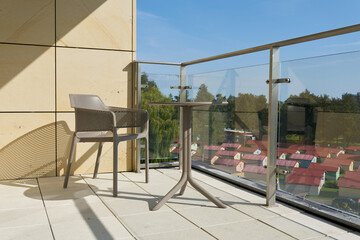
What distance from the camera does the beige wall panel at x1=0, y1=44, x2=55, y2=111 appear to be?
10.8 feet

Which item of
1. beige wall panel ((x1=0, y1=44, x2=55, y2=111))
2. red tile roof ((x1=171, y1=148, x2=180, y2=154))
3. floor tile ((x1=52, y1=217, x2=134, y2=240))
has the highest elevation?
beige wall panel ((x1=0, y1=44, x2=55, y2=111))

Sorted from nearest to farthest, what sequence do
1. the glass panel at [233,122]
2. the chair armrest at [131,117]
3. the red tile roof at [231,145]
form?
the glass panel at [233,122] < the red tile roof at [231,145] < the chair armrest at [131,117]

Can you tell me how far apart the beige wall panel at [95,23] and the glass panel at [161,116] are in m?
0.49

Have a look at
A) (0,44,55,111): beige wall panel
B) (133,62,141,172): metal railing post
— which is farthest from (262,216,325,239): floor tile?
(0,44,55,111): beige wall panel

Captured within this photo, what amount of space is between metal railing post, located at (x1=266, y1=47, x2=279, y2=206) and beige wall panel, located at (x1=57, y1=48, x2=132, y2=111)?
1787mm

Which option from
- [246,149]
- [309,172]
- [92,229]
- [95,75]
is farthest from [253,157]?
[95,75]

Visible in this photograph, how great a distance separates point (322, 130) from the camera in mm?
2189

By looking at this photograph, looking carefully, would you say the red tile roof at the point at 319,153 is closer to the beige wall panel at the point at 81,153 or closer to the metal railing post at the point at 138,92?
the metal railing post at the point at 138,92

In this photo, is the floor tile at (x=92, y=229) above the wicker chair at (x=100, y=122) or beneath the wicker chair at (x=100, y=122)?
beneath

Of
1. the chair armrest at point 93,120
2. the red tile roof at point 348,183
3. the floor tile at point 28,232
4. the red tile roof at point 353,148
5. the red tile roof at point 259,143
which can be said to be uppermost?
the chair armrest at point 93,120

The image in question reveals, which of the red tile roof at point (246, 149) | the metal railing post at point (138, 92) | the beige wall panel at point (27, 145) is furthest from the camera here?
the metal railing post at point (138, 92)

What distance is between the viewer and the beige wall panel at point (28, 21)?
10.7 feet

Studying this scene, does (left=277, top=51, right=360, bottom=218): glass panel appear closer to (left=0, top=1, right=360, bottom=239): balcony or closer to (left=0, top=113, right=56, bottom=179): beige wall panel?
(left=0, top=1, right=360, bottom=239): balcony

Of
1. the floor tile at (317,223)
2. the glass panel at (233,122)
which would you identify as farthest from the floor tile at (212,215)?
the glass panel at (233,122)
